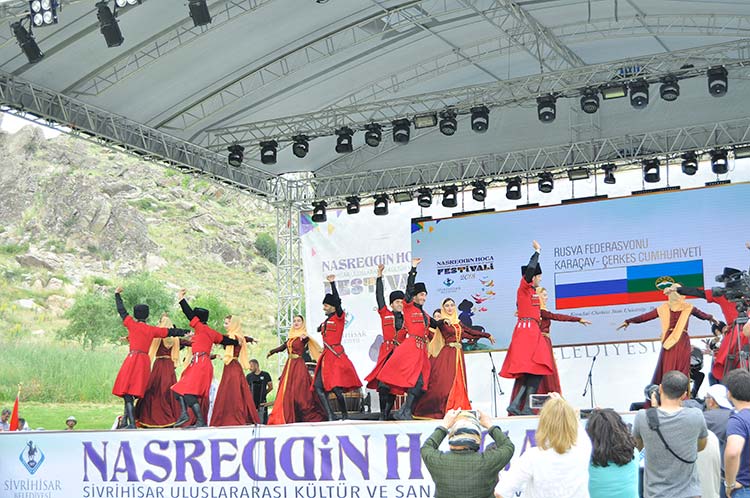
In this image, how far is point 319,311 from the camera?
46.5 ft

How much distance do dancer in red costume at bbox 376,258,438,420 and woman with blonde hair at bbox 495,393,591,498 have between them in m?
4.98

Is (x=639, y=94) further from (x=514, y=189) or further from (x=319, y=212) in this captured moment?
(x=319, y=212)

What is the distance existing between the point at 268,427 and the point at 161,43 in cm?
476

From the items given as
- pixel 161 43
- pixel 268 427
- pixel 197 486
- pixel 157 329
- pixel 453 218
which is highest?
pixel 161 43

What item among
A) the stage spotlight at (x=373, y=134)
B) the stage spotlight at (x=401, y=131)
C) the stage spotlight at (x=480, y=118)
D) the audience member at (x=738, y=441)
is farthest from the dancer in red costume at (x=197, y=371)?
the audience member at (x=738, y=441)

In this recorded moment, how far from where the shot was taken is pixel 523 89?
435 inches

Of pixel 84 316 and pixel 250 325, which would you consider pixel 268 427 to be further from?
pixel 250 325

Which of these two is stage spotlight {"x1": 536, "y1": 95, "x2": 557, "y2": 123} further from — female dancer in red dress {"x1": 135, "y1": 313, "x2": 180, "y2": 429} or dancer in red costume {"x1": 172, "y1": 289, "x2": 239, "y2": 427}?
female dancer in red dress {"x1": 135, "y1": 313, "x2": 180, "y2": 429}

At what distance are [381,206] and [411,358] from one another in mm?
4675

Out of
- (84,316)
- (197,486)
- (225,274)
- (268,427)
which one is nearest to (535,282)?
(268,427)

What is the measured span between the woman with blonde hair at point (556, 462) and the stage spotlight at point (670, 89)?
6.87 m

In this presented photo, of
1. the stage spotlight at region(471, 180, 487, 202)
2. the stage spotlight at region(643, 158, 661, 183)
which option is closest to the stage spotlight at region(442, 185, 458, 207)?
the stage spotlight at region(471, 180, 487, 202)

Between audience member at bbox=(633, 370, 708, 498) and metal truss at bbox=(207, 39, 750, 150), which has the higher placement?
metal truss at bbox=(207, 39, 750, 150)

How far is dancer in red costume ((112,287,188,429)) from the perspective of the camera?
9133 millimetres
